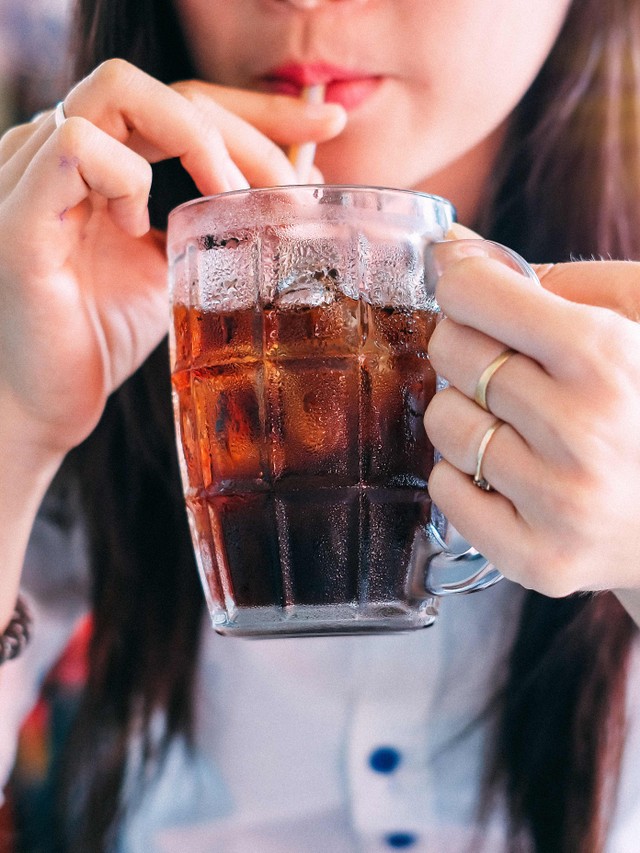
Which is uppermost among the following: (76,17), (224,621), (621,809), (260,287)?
(76,17)

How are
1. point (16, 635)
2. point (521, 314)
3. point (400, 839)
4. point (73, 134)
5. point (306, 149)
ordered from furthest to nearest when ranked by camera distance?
point (400, 839), point (16, 635), point (306, 149), point (73, 134), point (521, 314)

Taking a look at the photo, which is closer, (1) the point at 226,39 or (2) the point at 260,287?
(2) the point at 260,287

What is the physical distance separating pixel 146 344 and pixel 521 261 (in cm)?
62

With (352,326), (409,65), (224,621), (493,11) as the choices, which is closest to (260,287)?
(352,326)

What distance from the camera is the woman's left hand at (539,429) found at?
76 cm

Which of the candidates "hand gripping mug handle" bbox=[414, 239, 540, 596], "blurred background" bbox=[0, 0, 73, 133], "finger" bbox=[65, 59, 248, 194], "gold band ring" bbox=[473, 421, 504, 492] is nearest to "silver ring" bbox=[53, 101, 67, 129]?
"finger" bbox=[65, 59, 248, 194]

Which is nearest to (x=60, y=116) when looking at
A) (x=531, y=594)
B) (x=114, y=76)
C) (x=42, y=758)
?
(x=114, y=76)

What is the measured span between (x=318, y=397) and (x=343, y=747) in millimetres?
940

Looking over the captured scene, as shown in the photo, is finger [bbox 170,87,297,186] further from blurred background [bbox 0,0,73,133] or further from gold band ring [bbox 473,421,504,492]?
blurred background [bbox 0,0,73,133]

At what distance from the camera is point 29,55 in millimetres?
2166

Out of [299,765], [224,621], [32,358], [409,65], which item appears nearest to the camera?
[224,621]

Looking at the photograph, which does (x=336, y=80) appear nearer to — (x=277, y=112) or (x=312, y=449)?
(x=277, y=112)

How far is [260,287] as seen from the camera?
0.86m

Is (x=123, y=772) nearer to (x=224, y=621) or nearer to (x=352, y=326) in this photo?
(x=224, y=621)
